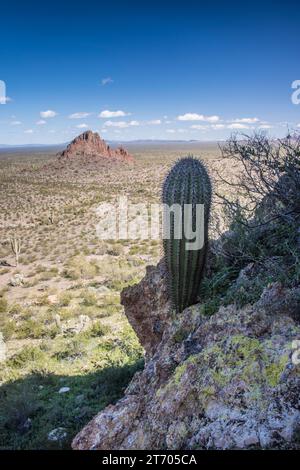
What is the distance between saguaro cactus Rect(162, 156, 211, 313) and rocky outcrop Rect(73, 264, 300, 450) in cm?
78

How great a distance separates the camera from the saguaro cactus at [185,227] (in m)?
3.74

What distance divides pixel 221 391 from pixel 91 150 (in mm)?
67916

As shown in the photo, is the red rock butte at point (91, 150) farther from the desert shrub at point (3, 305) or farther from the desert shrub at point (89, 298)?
the desert shrub at point (3, 305)

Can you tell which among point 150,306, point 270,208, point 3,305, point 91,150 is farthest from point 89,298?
point 91,150

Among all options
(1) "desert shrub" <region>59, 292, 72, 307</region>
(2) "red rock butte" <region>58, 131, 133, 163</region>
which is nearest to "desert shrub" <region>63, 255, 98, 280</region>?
(1) "desert shrub" <region>59, 292, 72, 307</region>

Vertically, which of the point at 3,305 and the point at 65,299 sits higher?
the point at 65,299

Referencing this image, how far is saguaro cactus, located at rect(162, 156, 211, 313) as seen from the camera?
3.74 metres

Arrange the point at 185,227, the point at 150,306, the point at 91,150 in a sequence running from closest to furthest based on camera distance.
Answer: the point at 185,227 < the point at 150,306 < the point at 91,150

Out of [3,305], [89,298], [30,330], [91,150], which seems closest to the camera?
[30,330]

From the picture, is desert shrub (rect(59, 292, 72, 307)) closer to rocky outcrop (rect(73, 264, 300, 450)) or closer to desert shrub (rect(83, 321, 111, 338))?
desert shrub (rect(83, 321, 111, 338))

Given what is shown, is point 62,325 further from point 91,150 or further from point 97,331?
point 91,150

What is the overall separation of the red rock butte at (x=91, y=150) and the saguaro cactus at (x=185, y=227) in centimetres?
6334

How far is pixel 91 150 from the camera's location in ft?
221

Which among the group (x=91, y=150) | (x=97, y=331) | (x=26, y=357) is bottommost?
(x=26, y=357)
